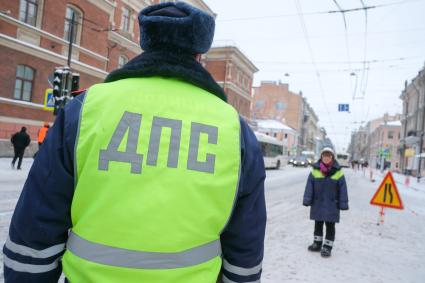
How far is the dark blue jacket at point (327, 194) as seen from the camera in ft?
18.6

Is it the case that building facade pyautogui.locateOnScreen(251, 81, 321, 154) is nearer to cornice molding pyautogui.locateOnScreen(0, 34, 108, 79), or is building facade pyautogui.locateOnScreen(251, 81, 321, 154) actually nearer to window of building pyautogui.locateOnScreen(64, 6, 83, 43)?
cornice molding pyautogui.locateOnScreen(0, 34, 108, 79)

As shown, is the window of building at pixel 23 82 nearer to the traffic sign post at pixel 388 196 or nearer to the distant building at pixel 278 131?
the traffic sign post at pixel 388 196

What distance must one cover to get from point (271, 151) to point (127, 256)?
109ft

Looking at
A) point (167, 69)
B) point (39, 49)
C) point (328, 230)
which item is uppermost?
point (39, 49)

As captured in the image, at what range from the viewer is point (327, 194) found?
576 centimetres

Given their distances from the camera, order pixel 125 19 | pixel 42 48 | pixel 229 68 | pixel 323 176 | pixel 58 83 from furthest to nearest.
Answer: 1. pixel 229 68
2. pixel 125 19
3. pixel 42 48
4. pixel 58 83
5. pixel 323 176

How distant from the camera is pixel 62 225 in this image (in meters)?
1.39

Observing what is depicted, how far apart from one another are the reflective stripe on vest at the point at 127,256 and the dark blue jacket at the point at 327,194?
4768 millimetres

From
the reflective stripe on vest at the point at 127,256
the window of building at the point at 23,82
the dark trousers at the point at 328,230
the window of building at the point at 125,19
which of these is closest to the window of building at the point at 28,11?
the window of building at the point at 23,82

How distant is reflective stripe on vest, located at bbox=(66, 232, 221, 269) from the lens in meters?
1.30

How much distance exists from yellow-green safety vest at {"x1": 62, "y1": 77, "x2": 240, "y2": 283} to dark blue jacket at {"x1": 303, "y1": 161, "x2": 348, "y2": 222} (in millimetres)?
4621

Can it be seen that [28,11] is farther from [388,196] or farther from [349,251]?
[349,251]

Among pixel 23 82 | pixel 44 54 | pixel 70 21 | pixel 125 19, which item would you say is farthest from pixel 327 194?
pixel 125 19

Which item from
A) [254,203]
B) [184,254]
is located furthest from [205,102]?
[184,254]
